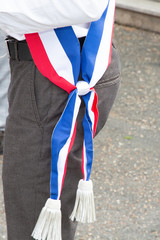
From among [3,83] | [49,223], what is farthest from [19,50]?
[3,83]

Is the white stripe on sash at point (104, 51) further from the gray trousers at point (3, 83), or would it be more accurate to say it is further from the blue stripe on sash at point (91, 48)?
the gray trousers at point (3, 83)

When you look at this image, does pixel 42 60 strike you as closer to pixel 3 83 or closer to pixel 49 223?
pixel 49 223

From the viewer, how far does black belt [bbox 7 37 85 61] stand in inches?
59.0

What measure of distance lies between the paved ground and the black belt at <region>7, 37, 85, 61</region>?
134 cm

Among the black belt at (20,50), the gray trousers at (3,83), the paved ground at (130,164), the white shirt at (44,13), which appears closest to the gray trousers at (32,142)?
the black belt at (20,50)

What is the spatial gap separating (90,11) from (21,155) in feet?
1.70

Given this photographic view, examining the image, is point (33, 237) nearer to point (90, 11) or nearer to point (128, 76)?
point (90, 11)

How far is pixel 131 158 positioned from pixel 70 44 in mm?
1974

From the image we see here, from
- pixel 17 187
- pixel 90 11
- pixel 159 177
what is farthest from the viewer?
pixel 159 177

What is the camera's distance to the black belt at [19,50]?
4.91 feet

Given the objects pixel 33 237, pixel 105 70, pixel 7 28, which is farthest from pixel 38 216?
pixel 7 28

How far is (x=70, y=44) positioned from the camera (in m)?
1.47

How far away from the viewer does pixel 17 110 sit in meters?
1.54

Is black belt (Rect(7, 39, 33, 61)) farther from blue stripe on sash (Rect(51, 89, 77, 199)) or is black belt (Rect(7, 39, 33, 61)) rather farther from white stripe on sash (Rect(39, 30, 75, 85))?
blue stripe on sash (Rect(51, 89, 77, 199))
